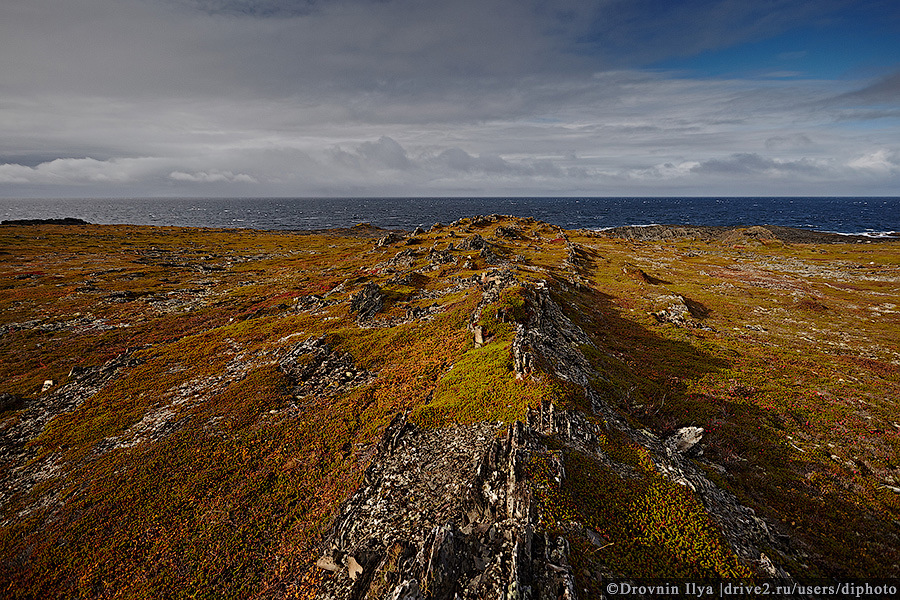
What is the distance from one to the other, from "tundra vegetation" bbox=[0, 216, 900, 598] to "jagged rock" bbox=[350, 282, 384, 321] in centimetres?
45

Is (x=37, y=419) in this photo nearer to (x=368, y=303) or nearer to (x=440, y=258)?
(x=368, y=303)

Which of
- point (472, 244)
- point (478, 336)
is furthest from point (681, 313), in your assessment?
point (472, 244)

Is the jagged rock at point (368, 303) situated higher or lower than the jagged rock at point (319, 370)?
higher

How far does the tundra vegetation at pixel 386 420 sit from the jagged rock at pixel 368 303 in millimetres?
450

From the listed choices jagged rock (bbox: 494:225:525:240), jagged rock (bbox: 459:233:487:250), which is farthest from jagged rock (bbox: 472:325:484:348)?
jagged rock (bbox: 494:225:525:240)

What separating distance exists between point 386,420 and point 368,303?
78.7 feet

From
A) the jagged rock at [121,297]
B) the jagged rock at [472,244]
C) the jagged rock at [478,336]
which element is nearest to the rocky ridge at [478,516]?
the jagged rock at [478,336]

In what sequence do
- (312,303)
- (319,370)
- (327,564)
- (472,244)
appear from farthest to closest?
(472,244) → (312,303) → (319,370) → (327,564)

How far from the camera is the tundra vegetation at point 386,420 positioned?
52.6ft

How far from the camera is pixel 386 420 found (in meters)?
25.2

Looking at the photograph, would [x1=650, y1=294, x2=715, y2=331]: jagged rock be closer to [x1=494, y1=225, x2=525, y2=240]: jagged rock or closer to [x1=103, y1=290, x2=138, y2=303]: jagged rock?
[x1=494, y1=225, x2=525, y2=240]: jagged rock

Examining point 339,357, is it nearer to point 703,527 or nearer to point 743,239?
point 703,527

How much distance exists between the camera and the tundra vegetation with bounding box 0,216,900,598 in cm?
1605

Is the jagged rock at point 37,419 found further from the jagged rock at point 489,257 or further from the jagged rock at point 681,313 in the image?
the jagged rock at point 681,313
